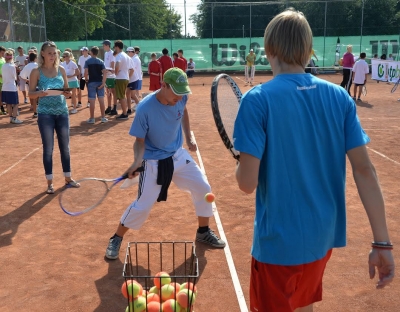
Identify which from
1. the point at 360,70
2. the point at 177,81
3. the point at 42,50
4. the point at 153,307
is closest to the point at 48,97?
the point at 42,50

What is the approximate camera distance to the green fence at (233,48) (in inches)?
1177

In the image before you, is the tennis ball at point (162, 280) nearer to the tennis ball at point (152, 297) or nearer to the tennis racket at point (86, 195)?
the tennis ball at point (152, 297)

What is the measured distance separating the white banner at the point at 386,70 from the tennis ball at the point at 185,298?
19342 millimetres

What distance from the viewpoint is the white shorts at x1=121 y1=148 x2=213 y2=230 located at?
4.28 meters

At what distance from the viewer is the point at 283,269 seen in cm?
198

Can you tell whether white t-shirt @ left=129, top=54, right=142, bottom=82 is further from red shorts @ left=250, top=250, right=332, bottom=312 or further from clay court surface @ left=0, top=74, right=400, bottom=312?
red shorts @ left=250, top=250, right=332, bottom=312

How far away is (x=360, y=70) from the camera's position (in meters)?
16.6

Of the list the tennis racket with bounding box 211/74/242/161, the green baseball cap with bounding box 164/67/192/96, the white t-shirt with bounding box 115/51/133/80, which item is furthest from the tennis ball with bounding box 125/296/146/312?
the white t-shirt with bounding box 115/51/133/80

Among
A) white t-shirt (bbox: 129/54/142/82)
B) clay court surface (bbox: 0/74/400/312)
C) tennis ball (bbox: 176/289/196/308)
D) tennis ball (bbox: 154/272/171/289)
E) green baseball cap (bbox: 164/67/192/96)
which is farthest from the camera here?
white t-shirt (bbox: 129/54/142/82)

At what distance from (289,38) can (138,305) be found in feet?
7.14

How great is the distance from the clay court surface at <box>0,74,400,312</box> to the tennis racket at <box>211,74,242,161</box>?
5.50 ft

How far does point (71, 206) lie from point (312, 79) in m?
2.97

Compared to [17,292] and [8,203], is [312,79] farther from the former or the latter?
[8,203]

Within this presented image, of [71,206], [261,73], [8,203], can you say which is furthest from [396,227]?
[261,73]
